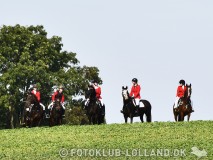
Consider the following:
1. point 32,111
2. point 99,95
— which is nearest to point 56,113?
point 32,111

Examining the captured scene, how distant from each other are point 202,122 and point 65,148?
11.6 m

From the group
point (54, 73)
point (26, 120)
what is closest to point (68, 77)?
point (54, 73)

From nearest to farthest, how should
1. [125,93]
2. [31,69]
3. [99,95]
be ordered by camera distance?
[125,93] < [99,95] < [31,69]

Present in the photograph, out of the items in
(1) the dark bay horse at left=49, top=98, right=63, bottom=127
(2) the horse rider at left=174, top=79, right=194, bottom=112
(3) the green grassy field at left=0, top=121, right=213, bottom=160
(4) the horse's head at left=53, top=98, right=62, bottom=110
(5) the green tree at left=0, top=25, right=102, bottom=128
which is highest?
(5) the green tree at left=0, top=25, right=102, bottom=128

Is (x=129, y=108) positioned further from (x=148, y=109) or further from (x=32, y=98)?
(x=32, y=98)

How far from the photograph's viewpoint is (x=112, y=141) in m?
38.6

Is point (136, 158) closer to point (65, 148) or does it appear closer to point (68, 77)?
point (65, 148)

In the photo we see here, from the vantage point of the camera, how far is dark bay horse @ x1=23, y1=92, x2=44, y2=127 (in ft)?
171

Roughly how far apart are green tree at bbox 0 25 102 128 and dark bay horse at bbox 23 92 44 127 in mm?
29511

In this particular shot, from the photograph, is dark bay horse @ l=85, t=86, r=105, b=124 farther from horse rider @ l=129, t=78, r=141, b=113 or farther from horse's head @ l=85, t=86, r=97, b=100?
horse rider @ l=129, t=78, r=141, b=113

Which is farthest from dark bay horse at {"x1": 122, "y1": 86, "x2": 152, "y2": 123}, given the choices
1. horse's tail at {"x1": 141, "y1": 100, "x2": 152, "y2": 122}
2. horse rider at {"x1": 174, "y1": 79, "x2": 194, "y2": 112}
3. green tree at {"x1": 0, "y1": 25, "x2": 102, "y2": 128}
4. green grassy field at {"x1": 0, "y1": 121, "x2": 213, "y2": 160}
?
green tree at {"x1": 0, "y1": 25, "x2": 102, "y2": 128}

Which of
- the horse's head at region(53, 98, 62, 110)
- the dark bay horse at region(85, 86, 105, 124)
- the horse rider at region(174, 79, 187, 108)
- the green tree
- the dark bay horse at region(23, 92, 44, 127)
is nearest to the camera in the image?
the dark bay horse at region(85, 86, 105, 124)

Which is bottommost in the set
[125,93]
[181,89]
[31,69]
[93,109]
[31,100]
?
[93,109]

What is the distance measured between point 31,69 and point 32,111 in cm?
3140
